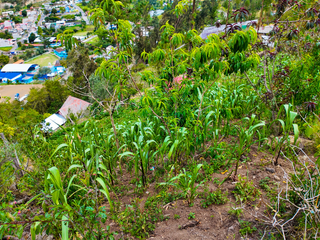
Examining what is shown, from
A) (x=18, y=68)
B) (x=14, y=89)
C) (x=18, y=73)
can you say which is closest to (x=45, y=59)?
(x=18, y=68)

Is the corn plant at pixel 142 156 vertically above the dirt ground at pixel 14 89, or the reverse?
the corn plant at pixel 142 156

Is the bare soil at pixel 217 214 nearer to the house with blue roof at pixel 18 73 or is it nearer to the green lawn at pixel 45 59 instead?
the house with blue roof at pixel 18 73

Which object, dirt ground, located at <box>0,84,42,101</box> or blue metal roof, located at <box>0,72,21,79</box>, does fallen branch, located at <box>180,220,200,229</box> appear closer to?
dirt ground, located at <box>0,84,42,101</box>

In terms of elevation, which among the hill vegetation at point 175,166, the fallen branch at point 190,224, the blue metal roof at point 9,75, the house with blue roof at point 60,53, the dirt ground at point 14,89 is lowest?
the dirt ground at point 14,89

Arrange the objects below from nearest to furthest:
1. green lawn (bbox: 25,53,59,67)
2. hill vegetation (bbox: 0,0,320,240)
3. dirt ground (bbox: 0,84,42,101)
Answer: hill vegetation (bbox: 0,0,320,240) → dirt ground (bbox: 0,84,42,101) → green lawn (bbox: 25,53,59,67)

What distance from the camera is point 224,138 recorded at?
11.6ft

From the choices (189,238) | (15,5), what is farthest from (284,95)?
(15,5)

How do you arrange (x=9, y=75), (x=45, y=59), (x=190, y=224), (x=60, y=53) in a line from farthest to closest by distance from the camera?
(x=45, y=59), (x=60, y=53), (x=9, y=75), (x=190, y=224)

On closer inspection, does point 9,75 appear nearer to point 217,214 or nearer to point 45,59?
point 45,59

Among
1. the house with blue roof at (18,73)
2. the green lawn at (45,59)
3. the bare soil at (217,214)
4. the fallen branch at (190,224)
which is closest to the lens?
the bare soil at (217,214)

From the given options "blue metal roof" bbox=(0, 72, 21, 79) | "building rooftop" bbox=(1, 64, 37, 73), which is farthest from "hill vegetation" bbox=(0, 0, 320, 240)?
"blue metal roof" bbox=(0, 72, 21, 79)

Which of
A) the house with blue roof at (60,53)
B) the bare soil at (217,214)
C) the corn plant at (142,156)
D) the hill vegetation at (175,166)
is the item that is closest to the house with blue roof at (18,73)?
the house with blue roof at (60,53)

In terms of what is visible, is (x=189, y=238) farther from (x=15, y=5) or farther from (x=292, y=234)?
(x=15, y=5)

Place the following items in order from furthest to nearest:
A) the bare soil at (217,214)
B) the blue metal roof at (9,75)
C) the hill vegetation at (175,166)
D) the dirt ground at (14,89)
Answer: the blue metal roof at (9,75)
the dirt ground at (14,89)
the bare soil at (217,214)
the hill vegetation at (175,166)
